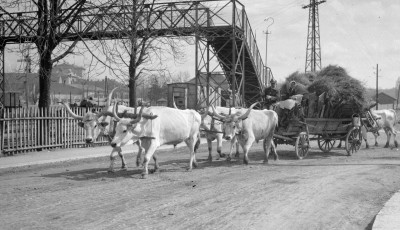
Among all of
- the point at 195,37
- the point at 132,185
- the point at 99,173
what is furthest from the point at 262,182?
the point at 195,37

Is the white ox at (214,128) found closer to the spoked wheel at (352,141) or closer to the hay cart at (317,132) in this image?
the hay cart at (317,132)

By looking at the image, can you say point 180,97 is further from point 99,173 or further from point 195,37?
point 99,173

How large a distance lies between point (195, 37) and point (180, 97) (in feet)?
39.2

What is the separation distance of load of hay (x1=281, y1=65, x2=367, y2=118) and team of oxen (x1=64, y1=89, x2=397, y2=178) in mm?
2641

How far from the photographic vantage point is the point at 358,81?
55.4ft

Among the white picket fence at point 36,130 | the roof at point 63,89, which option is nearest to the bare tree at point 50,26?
the white picket fence at point 36,130

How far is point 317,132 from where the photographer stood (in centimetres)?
1622

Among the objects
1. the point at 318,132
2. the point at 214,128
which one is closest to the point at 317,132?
the point at 318,132

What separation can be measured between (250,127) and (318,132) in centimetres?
348

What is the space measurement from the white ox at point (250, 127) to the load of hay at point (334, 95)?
8.21 feet

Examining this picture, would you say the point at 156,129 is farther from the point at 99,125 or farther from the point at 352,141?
the point at 352,141

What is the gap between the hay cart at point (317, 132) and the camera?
15.5 meters

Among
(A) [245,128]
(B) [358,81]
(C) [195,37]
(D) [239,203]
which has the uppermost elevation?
(C) [195,37]

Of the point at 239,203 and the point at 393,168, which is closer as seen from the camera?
the point at 239,203
